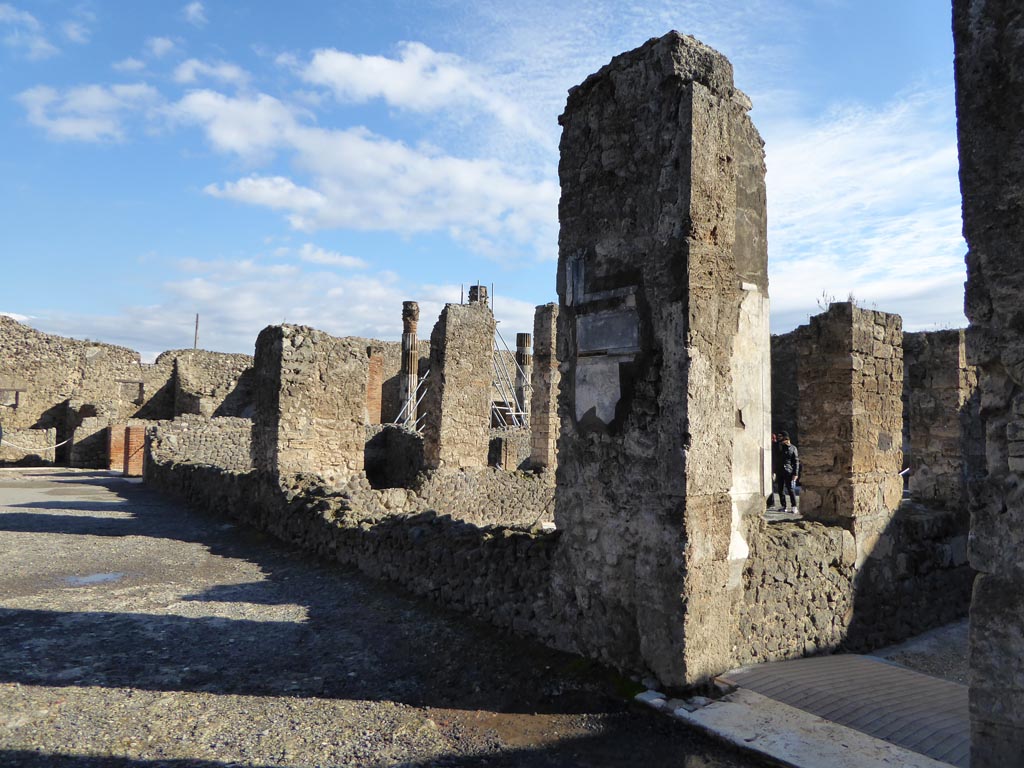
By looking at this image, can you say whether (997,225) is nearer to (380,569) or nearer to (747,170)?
(747,170)

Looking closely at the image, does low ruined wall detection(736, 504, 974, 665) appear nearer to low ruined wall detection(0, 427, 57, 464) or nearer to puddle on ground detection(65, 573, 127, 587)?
puddle on ground detection(65, 573, 127, 587)

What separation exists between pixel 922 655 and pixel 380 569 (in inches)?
185

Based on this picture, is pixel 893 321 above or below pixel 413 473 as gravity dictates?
above

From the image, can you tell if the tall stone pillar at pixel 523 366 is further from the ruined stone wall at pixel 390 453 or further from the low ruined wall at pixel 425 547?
the low ruined wall at pixel 425 547

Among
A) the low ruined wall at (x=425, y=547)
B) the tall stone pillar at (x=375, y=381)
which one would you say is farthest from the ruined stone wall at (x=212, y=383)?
the low ruined wall at (x=425, y=547)

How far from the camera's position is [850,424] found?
6039 mm

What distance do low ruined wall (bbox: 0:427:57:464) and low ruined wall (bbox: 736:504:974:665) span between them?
75.6 ft

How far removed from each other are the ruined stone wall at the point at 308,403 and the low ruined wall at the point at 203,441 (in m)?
6.31

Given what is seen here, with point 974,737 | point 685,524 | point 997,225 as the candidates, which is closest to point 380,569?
point 685,524

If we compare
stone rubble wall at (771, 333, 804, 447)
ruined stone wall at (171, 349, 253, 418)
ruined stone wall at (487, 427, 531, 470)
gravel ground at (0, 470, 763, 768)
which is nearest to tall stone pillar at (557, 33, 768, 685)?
gravel ground at (0, 470, 763, 768)

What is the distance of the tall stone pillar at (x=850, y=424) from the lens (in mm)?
5996

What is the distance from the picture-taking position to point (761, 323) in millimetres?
4914

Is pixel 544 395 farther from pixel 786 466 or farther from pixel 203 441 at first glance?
pixel 203 441

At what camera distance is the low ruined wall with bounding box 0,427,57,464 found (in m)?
21.1
